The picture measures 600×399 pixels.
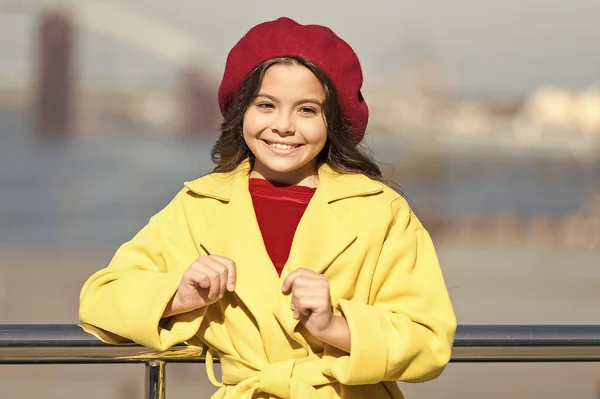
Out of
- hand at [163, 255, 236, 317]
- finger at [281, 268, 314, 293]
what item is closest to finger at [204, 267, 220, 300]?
hand at [163, 255, 236, 317]

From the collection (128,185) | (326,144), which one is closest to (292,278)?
(326,144)

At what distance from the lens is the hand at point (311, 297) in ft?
5.23

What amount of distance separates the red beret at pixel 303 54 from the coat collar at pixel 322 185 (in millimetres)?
97

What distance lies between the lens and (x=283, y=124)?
1.78 metres

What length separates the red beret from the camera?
1.79 metres

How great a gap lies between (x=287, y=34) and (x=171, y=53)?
31344 mm

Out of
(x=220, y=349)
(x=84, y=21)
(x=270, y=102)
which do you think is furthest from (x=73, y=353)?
(x=84, y=21)

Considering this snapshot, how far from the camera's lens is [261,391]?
1729 millimetres

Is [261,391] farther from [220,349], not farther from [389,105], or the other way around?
[389,105]

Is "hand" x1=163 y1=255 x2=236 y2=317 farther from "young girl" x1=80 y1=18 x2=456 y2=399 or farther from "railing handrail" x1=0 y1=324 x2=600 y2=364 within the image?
"railing handrail" x1=0 y1=324 x2=600 y2=364

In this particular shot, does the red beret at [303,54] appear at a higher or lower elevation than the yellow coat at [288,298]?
higher

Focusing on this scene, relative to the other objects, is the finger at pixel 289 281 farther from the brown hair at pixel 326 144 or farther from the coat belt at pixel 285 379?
the brown hair at pixel 326 144

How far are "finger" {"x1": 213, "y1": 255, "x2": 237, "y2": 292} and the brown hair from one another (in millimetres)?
280

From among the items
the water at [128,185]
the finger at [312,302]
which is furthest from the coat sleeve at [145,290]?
the water at [128,185]
